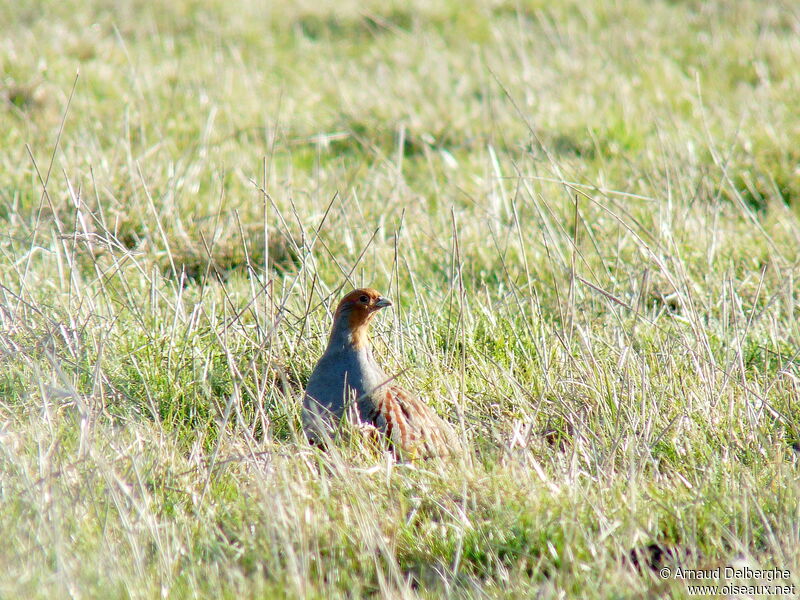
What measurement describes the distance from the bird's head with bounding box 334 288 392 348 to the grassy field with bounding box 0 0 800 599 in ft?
0.49

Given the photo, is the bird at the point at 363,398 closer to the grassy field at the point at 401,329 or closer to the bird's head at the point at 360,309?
the bird's head at the point at 360,309

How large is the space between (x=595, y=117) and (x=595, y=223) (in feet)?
5.99

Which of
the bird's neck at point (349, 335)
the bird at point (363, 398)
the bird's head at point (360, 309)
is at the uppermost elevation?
the bird's head at point (360, 309)

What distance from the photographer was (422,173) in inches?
219

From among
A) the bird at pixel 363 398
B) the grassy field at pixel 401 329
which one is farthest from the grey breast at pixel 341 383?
the grassy field at pixel 401 329

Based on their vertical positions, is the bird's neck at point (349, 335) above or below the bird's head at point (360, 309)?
below

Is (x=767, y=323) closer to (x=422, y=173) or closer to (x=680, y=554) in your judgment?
(x=680, y=554)

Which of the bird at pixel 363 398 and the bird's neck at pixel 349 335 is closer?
the bird at pixel 363 398

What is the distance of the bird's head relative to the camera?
11.0ft

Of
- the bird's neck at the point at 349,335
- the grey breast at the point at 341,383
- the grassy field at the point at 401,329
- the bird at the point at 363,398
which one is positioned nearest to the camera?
the grassy field at the point at 401,329

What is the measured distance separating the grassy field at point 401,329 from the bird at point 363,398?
113 mm

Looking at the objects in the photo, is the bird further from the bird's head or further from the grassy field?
the grassy field

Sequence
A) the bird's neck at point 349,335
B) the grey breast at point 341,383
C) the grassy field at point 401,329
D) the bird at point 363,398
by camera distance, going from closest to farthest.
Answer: the grassy field at point 401,329 < the bird at point 363,398 < the grey breast at point 341,383 < the bird's neck at point 349,335

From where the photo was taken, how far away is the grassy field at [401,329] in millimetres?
2393
